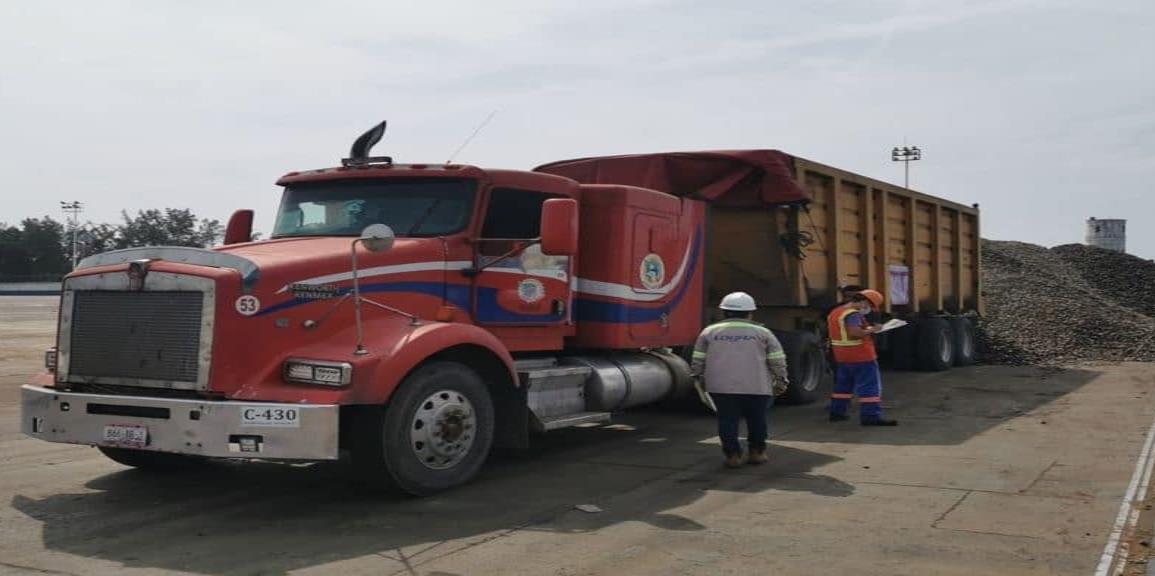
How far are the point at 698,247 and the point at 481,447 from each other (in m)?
4.05

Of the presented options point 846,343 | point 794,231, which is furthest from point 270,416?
point 794,231

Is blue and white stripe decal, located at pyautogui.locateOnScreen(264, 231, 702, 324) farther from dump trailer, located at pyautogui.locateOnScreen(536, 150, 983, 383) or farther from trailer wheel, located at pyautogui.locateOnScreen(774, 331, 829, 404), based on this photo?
trailer wheel, located at pyautogui.locateOnScreen(774, 331, 829, 404)

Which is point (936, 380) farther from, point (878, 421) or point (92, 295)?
point (92, 295)

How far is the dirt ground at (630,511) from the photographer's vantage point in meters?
5.31

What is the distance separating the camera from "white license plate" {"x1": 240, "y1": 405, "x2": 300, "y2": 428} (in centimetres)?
607

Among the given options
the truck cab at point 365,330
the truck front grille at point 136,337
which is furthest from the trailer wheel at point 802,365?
the truck front grille at point 136,337

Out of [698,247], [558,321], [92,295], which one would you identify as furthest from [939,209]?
[92,295]

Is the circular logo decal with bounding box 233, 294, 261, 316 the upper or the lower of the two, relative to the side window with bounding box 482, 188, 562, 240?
lower

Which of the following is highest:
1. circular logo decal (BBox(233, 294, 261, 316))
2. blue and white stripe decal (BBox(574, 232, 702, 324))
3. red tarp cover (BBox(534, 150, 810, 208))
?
red tarp cover (BBox(534, 150, 810, 208))

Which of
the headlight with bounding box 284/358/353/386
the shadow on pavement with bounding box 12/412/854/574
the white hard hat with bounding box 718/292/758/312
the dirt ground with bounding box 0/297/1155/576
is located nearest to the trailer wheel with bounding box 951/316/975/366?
the dirt ground with bounding box 0/297/1155/576

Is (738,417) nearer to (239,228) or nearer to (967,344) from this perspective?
(239,228)

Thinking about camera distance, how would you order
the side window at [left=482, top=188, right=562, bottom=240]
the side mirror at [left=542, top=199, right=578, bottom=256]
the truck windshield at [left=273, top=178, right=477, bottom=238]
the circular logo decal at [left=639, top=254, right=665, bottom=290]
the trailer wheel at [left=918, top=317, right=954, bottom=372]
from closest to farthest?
the side mirror at [left=542, top=199, right=578, bottom=256] → the truck windshield at [left=273, top=178, right=477, bottom=238] → the side window at [left=482, top=188, right=562, bottom=240] → the circular logo decal at [left=639, top=254, right=665, bottom=290] → the trailer wheel at [left=918, top=317, right=954, bottom=372]

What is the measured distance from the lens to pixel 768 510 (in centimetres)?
645

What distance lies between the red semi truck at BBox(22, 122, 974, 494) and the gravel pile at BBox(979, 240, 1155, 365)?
12792mm
